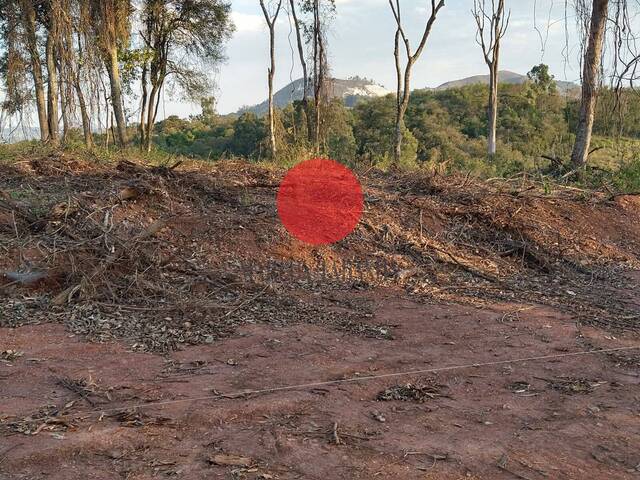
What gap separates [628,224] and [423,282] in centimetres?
370

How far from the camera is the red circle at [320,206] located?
5.63 m

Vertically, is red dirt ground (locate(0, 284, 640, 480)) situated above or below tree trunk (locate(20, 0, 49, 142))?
below

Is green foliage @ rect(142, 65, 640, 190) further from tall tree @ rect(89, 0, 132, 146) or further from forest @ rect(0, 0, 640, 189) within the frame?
tall tree @ rect(89, 0, 132, 146)

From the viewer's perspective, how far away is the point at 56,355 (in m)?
3.12

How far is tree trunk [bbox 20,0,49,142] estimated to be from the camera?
12336 millimetres

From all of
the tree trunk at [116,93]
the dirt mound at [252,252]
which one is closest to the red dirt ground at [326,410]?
the dirt mound at [252,252]

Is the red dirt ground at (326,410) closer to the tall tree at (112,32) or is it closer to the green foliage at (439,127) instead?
the tall tree at (112,32)

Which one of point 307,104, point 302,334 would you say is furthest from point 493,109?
point 302,334

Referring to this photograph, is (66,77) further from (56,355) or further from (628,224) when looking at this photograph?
(628,224)

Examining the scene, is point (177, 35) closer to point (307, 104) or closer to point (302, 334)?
point (307, 104)

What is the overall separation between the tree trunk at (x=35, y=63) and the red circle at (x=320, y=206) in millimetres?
6888

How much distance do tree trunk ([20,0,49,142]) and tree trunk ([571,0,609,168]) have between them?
10002mm

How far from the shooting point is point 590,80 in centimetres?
841

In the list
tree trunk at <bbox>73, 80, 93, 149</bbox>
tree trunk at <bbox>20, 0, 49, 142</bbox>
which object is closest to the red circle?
tree trunk at <bbox>73, 80, 93, 149</bbox>
